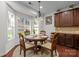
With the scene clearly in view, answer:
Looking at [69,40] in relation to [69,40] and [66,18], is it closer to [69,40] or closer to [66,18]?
[69,40]

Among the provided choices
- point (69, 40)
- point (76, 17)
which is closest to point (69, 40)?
point (69, 40)

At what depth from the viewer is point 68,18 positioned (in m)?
5.76

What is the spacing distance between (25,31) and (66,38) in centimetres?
216

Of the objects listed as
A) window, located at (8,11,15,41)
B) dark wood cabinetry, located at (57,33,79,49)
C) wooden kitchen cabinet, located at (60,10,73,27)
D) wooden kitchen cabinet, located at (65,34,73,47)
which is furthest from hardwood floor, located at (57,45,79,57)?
window, located at (8,11,15,41)

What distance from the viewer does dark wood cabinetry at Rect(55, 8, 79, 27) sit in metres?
5.35

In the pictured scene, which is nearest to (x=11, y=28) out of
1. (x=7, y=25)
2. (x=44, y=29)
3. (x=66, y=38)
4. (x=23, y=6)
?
(x=7, y=25)

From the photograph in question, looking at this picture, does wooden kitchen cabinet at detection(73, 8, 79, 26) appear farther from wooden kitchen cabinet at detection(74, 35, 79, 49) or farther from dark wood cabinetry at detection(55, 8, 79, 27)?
wooden kitchen cabinet at detection(74, 35, 79, 49)

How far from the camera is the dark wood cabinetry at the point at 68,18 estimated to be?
5.35m

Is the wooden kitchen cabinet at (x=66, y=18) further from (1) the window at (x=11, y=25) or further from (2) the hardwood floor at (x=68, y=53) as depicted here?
(1) the window at (x=11, y=25)

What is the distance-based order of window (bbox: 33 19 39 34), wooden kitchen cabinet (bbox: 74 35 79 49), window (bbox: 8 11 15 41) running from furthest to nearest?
wooden kitchen cabinet (bbox: 74 35 79 49), window (bbox: 33 19 39 34), window (bbox: 8 11 15 41)

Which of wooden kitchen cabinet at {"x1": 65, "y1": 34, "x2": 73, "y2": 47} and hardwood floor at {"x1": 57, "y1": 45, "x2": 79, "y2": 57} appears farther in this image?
wooden kitchen cabinet at {"x1": 65, "y1": 34, "x2": 73, "y2": 47}

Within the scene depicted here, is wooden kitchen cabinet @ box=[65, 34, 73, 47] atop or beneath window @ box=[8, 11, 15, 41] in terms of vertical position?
beneath

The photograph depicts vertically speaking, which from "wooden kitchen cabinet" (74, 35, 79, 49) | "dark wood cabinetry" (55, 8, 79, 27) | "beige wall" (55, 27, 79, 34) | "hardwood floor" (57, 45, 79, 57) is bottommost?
"hardwood floor" (57, 45, 79, 57)

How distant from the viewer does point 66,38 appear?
551cm
